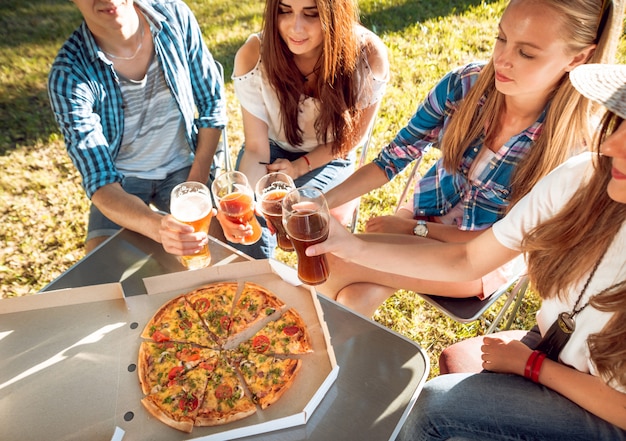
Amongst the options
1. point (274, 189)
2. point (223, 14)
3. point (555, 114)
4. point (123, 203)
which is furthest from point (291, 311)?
point (223, 14)

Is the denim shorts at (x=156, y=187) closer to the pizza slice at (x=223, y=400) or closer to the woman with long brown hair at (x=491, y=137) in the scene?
the woman with long brown hair at (x=491, y=137)

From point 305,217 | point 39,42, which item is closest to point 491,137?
point 305,217

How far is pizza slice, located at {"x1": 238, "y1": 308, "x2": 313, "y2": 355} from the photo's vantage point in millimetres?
2008

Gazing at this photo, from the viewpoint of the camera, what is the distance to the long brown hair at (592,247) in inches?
73.7

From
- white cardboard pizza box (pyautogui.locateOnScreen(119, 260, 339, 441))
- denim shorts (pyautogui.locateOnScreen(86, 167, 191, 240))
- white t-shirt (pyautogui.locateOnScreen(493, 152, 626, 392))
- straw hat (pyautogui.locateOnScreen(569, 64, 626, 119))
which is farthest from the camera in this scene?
denim shorts (pyautogui.locateOnScreen(86, 167, 191, 240))

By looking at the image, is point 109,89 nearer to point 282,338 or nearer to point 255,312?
point 255,312

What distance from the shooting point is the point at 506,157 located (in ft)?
8.64

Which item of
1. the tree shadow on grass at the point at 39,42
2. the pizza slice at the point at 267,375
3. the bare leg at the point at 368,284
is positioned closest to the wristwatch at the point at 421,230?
the bare leg at the point at 368,284

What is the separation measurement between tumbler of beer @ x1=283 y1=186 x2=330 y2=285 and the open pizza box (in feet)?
0.60

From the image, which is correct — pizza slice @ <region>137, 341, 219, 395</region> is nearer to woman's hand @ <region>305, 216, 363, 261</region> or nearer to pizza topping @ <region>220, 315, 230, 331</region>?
pizza topping @ <region>220, 315, 230, 331</region>

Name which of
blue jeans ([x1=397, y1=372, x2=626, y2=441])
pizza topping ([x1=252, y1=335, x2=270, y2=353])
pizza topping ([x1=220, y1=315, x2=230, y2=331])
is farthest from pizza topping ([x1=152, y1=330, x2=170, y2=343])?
blue jeans ([x1=397, y1=372, x2=626, y2=441])

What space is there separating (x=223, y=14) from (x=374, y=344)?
686 cm

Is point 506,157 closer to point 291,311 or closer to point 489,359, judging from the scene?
point 489,359

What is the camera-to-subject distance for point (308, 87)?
10.5ft
